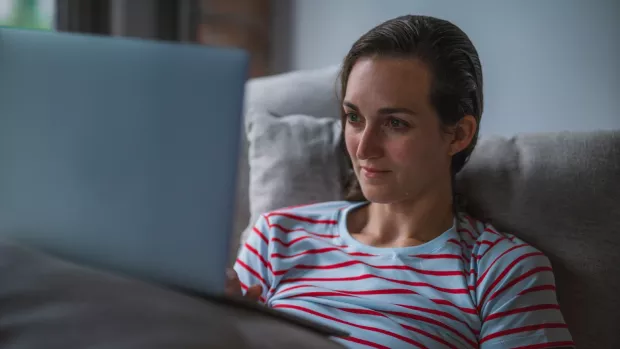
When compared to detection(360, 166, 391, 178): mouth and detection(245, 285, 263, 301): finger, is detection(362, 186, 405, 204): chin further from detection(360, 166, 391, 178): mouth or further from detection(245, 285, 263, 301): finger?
detection(245, 285, 263, 301): finger

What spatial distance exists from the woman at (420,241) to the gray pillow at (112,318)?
27 cm

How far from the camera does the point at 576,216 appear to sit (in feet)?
2.65

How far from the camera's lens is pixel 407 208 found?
0.84 m

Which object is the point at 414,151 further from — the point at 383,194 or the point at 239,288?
the point at 239,288

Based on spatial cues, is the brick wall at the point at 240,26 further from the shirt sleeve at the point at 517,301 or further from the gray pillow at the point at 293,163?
the shirt sleeve at the point at 517,301

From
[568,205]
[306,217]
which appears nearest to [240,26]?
[306,217]

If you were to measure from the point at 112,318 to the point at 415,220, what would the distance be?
0.45m

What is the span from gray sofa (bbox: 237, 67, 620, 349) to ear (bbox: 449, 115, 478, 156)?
81 mm

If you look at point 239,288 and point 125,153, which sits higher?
point 125,153

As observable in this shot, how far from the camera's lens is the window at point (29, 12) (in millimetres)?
1680

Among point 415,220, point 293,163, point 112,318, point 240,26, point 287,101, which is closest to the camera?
point 112,318

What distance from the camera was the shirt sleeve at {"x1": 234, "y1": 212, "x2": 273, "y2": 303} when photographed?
94cm

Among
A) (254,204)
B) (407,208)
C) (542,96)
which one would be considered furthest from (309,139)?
(542,96)

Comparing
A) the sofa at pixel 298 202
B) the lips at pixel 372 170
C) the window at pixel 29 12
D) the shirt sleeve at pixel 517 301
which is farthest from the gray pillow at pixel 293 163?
the window at pixel 29 12
